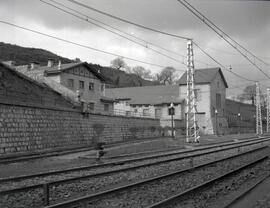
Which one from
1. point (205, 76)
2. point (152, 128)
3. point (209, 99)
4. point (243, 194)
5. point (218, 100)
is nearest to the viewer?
point (243, 194)

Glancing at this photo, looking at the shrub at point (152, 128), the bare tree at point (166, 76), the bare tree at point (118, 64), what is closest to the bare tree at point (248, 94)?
the bare tree at point (166, 76)

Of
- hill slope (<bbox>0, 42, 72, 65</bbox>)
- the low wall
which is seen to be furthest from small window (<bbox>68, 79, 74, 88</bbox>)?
hill slope (<bbox>0, 42, 72, 65</bbox>)

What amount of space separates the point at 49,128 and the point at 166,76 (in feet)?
291

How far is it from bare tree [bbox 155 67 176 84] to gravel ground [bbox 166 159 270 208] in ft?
317

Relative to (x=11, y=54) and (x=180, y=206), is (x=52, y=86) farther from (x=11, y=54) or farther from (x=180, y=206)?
(x=11, y=54)

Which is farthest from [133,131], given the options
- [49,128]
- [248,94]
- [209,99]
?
[248,94]

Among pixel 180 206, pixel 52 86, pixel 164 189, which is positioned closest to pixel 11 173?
pixel 164 189

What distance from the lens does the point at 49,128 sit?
1017 inches

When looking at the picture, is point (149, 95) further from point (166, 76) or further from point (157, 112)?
point (166, 76)

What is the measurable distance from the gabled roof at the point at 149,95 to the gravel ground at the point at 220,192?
158 feet

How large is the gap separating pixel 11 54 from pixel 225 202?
103 m

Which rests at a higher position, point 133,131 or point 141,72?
point 141,72

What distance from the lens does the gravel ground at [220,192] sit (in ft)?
29.0

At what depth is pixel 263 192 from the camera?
1042 cm
